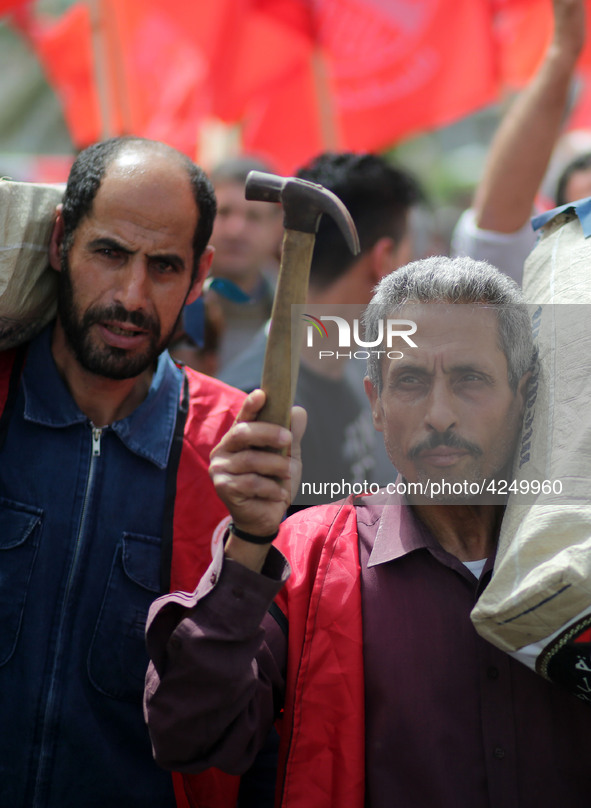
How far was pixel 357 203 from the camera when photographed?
3291 mm

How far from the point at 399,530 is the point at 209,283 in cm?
115

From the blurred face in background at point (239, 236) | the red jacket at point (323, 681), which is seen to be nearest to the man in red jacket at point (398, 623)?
the red jacket at point (323, 681)

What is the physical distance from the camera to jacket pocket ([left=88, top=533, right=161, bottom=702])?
2.03 metres

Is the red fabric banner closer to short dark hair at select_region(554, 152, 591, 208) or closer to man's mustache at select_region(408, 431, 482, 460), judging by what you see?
short dark hair at select_region(554, 152, 591, 208)

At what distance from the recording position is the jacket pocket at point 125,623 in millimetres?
2029

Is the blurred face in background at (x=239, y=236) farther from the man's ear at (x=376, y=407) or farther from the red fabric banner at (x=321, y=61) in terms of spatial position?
the man's ear at (x=376, y=407)

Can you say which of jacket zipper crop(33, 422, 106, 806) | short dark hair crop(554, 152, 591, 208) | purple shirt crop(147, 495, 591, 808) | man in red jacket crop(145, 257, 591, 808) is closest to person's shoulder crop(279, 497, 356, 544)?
man in red jacket crop(145, 257, 591, 808)

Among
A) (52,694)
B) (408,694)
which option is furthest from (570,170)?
(52,694)

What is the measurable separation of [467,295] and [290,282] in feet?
1.44

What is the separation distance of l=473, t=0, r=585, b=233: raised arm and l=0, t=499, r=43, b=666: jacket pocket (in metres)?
1.69

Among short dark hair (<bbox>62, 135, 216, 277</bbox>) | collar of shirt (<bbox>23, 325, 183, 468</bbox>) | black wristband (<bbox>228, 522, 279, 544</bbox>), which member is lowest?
black wristband (<bbox>228, 522, 279, 544</bbox>)

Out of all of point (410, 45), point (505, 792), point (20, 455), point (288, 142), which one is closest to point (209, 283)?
point (20, 455)

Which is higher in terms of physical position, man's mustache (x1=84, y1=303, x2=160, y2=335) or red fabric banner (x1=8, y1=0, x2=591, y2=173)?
red fabric banner (x1=8, y1=0, x2=591, y2=173)

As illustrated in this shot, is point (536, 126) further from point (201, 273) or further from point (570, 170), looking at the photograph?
point (201, 273)
